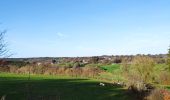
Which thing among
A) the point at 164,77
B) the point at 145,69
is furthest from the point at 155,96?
the point at 164,77

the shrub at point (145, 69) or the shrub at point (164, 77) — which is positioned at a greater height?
the shrub at point (145, 69)

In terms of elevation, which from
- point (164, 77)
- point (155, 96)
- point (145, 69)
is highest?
point (145, 69)

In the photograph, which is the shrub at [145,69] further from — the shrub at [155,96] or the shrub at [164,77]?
the shrub at [155,96]

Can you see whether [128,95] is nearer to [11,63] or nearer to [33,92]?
[33,92]

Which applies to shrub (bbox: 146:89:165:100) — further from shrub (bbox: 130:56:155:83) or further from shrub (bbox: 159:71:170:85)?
shrub (bbox: 159:71:170:85)

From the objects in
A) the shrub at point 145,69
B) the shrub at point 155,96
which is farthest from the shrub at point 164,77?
the shrub at point 155,96

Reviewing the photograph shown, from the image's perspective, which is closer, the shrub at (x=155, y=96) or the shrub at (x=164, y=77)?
the shrub at (x=155, y=96)

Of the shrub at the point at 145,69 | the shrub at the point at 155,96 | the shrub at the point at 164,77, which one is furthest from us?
the shrub at the point at 164,77

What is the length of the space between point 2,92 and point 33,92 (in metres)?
3.47

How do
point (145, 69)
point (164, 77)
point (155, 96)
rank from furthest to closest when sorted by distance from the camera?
1. point (164, 77)
2. point (145, 69)
3. point (155, 96)

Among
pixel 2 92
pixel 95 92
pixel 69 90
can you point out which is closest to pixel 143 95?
pixel 95 92

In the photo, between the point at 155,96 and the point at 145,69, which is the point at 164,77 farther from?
the point at 155,96

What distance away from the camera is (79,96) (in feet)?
133

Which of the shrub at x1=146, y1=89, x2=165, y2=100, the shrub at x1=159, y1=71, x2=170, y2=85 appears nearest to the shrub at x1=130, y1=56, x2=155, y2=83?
the shrub at x1=159, y1=71, x2=170, y2=85
